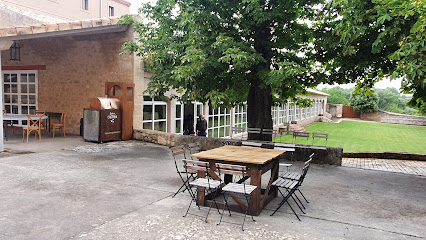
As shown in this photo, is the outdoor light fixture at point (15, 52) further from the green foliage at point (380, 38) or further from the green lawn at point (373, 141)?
the green lawn at point (373, 141)

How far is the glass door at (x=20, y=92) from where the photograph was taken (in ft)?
49.0

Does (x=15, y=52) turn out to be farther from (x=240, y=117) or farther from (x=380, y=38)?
(x=380, y=38)

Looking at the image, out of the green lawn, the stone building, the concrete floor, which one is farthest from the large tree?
the green lawn

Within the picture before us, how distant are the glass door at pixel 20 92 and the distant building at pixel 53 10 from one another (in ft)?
7.55

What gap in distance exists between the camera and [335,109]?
171 feet

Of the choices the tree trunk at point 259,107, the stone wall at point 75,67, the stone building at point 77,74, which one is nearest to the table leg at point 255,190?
the tree trunk at point 259,107

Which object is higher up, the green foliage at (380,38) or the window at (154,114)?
the green foliage at (380,38)

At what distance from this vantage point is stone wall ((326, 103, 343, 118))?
170 ft

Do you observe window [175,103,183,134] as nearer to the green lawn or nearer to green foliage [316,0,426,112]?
the green lawn

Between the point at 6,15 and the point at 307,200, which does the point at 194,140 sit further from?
the point at 6,15

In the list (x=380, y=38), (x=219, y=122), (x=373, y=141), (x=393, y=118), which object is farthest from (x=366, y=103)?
(x=380, y=38)

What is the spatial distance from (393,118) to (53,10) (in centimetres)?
4105

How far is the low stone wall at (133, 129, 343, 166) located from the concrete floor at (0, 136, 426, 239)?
55cm

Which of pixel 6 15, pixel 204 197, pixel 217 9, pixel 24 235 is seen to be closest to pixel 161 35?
pixel 217 9
